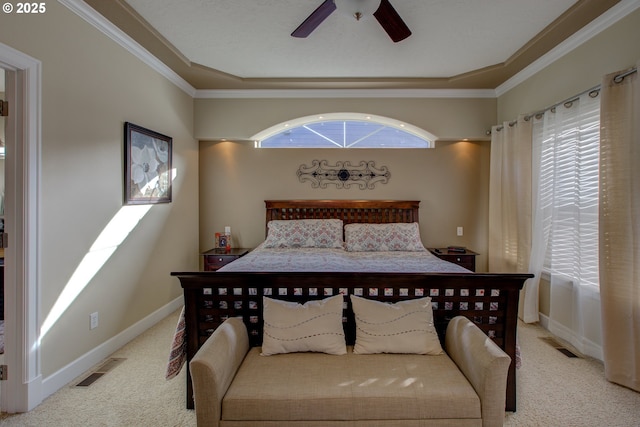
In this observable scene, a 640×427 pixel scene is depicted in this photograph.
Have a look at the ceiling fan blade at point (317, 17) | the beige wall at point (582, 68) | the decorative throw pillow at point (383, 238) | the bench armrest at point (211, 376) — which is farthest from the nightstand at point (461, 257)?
the bench armrest at point (211, 376)

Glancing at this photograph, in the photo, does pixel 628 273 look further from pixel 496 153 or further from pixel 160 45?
pixel 160 45

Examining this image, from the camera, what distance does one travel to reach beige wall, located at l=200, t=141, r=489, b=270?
4598mm

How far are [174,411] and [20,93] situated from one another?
7.00 feet

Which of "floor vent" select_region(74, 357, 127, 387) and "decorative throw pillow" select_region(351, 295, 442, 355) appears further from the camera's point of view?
"floor vent" select_region(74, 357, 127, 387)

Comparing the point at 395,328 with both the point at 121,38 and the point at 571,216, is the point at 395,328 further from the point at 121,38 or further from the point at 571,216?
the point at 121,38

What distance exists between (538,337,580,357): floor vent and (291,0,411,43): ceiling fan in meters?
2.86

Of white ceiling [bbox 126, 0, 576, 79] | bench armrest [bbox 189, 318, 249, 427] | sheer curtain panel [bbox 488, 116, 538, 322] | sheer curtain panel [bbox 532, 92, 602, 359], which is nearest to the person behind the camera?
bench armrest [bbox 189, 318, 249, 427]

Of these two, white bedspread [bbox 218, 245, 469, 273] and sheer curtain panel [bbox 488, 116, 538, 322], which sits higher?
sheer curtain panel [bbox 488, 116, 538, 322]

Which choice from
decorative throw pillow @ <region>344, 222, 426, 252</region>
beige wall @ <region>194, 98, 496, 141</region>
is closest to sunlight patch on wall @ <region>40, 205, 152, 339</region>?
beige wall @ <region>194, 98, 496, 141</region>

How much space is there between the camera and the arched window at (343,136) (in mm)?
4672

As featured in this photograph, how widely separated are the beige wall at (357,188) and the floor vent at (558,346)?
4.92ft

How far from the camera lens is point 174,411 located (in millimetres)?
2129

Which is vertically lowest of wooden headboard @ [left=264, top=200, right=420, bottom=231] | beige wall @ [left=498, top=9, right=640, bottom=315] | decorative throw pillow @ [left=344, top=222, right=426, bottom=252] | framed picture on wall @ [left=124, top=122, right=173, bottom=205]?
decorative throw pillow @ [left=344, top=222, right=426, bottom=252]

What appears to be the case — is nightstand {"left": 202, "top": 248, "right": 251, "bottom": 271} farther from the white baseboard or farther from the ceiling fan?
the ceiling fan
